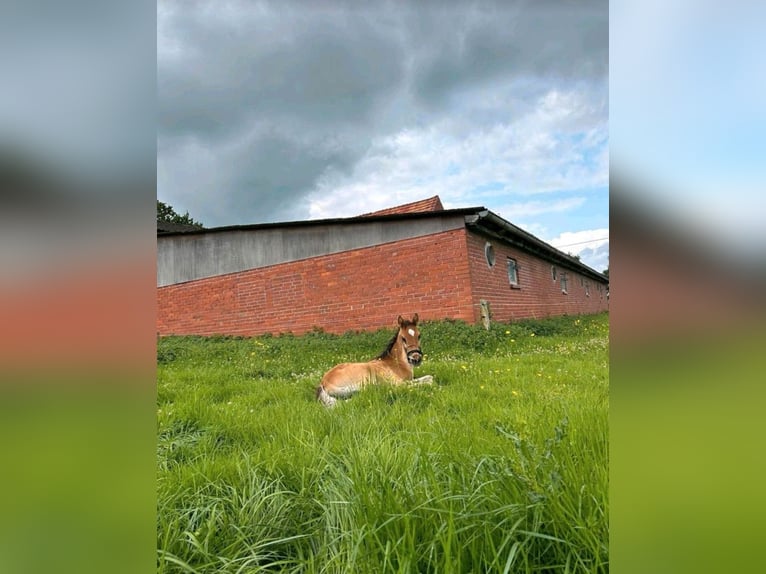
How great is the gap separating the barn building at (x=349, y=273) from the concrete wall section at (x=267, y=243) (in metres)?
0.02

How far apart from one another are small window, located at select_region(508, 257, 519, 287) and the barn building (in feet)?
0.08

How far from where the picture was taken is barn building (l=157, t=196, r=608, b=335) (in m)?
8.20

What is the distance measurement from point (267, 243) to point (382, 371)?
674 centimetres

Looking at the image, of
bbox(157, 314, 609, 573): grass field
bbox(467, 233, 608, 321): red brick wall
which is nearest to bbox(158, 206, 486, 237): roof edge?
bbox(467, 233, 608, 321): red brick wall

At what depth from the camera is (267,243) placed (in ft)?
32.4

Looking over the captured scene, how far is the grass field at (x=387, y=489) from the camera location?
95 centimetres

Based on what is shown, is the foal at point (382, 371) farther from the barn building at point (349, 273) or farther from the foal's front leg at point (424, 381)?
the barn building at point (349, 273)

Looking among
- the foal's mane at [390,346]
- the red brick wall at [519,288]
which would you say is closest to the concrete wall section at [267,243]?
the red brick wall at [519,288]

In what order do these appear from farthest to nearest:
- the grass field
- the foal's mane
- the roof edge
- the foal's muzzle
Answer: the roof edge, the foal's mane, the foal's muzzle, the grass field

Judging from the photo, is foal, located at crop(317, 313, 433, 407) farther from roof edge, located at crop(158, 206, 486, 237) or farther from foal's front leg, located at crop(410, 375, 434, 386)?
roof edge, located at crop(158, 206, 486, 237)
